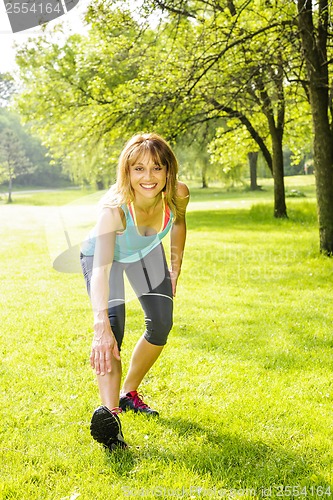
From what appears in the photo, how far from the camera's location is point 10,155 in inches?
1538

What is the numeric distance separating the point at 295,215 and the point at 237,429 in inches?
542

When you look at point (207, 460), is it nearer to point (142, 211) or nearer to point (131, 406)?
point (131, 406)

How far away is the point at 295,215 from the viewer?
16.5m

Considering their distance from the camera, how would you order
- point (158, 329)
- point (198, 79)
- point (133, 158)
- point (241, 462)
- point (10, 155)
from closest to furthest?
point (241, 462)
point (133, 158)
point (158, 329)
point (198, 79)
point (10, 155)

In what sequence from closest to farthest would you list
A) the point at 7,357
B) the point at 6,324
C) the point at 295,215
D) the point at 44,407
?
1. the point at 44,407
2. the point at 7,357
3. the point at 6,324
4. the point at 295,215

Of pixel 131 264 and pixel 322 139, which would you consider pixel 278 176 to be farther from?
pixel 131 264

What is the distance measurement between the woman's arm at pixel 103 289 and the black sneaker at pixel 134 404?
661 mm

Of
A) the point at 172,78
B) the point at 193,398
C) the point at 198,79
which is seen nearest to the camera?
the point at 193,398

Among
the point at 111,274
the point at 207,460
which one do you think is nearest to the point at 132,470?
the point at 207,460

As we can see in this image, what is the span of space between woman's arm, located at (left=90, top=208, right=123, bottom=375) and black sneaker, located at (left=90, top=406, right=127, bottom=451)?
0.69ft

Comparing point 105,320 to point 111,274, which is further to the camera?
point 111,274

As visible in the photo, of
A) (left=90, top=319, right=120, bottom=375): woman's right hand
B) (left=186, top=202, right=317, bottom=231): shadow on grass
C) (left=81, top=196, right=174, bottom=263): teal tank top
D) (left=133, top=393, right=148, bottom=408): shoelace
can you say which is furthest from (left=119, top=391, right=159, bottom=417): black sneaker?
(left=186, top=202, right=317, bottom=231): shadow on grass

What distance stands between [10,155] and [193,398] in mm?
37650

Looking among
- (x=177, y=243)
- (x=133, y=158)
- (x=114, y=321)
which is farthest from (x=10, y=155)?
(x=114, y=321)
